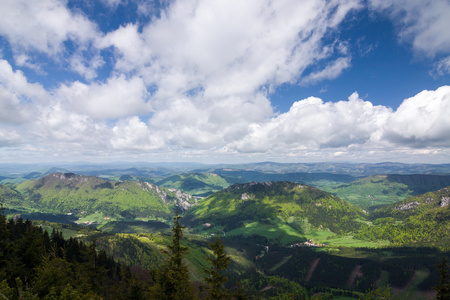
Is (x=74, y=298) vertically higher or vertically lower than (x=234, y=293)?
higher

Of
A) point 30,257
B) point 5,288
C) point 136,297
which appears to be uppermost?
point 5,288

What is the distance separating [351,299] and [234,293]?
220 m

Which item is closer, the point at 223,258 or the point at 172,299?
the point at 223,258

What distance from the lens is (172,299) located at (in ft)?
100

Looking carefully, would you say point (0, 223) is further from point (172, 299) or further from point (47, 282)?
point (172, 299)

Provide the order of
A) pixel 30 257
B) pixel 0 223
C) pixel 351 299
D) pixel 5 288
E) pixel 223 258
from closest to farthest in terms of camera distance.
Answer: pixel 5 288 < pixel 223 258 < pixel 30 257 < pixel 0 223 < pixel 351 299

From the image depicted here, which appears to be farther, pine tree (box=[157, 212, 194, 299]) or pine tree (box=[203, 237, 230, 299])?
pine tree (box=[157, 212, 194, 299])

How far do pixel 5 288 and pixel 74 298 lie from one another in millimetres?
7143

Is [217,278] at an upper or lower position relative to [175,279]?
upper

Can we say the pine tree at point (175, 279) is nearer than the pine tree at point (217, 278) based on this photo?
No

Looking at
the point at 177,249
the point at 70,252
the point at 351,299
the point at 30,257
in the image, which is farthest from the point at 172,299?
the point at 351,299

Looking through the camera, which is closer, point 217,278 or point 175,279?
point 217,278

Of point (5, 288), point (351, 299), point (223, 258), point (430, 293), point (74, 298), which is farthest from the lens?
point (430, 293)

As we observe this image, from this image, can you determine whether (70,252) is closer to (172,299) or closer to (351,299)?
(172,299)
